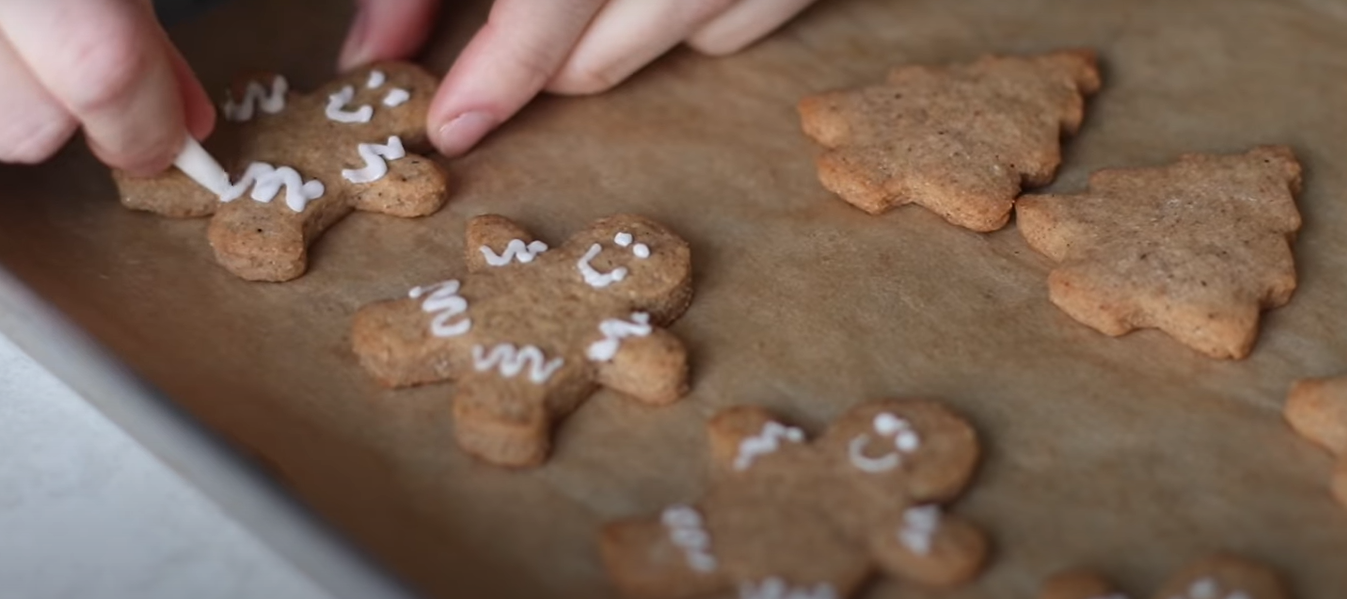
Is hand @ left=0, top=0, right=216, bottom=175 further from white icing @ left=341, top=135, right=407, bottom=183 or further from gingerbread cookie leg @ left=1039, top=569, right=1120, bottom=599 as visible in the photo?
gingerbread cookie leg @ left=1039, top=569, right=1120, bottom=599

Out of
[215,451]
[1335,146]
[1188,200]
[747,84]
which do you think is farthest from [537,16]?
[1335,146]

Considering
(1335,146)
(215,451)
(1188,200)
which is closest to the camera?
(215,451)

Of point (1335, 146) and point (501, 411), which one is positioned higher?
point (1335, 146)

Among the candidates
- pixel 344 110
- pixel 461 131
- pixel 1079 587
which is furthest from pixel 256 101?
pixel 1079 587

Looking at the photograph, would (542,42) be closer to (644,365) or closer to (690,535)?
(644,365)

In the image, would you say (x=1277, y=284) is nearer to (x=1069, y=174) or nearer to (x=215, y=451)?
(x=1069, y=174)

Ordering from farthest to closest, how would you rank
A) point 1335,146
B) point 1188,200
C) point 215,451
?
point 1335,146 → point 1188,200 → point 215,451

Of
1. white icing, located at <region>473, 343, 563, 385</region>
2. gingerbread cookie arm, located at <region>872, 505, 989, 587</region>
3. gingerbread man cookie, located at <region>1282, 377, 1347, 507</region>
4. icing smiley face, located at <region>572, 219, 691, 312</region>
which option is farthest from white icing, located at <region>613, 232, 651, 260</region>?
gingerbread man cookie, located at <region>1282, 377, 1347, 507</region>

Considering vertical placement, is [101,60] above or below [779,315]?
above
